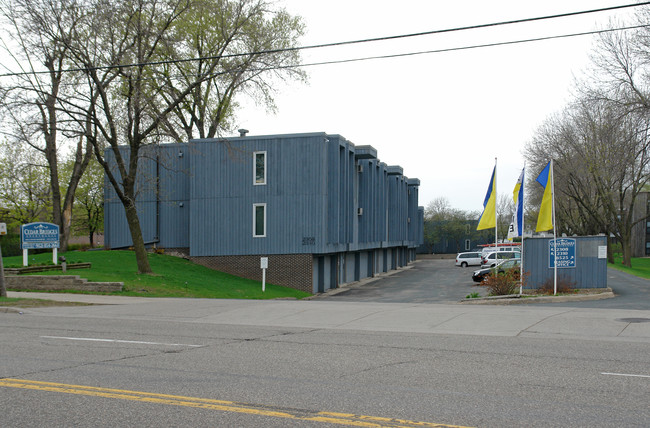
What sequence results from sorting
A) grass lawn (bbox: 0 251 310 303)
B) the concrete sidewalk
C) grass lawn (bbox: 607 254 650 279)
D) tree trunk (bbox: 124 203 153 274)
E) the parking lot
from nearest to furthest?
the concrete sidewalk
grass lawn (bbox: 0 251 310 303)
tree trunk (bbox: 124 203 153 274)
the parking lot
grass lawn (bbox: 607 254 650 279)

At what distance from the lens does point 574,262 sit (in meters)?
24.5

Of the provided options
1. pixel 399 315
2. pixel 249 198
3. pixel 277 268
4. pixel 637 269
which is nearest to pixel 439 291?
pixel 277 268

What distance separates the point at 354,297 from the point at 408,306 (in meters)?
13.8

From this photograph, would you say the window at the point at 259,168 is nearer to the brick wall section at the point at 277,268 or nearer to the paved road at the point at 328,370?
the brick wall section at the point at 277,268

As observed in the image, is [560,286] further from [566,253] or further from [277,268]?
[277,268]

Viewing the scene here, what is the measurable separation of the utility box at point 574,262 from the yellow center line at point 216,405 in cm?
1976

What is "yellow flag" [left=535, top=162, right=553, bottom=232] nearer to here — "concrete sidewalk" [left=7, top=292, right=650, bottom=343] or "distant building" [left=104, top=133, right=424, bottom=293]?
"concrete sidewalk" [left=7, top=292, right=650, bottom=343]

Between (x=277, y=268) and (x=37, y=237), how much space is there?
43.1 ft

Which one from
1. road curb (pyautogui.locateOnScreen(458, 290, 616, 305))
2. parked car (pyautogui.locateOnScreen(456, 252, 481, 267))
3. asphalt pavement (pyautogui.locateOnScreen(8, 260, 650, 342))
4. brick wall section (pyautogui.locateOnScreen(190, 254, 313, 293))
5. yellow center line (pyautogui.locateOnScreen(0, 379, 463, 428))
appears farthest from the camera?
parked car (pyautogui.locateOnScreen(456, 252, 481, 267))

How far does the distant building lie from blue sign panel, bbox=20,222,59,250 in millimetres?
6927

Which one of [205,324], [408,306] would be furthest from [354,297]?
[205,324]

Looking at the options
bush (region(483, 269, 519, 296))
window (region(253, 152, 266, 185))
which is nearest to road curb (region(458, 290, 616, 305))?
bush (region(483, 269, 519, 296))

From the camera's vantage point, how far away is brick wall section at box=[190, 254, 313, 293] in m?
34.8

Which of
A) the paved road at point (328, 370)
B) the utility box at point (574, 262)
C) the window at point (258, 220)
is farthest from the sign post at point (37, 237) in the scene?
the utility box at point (574, 262)
